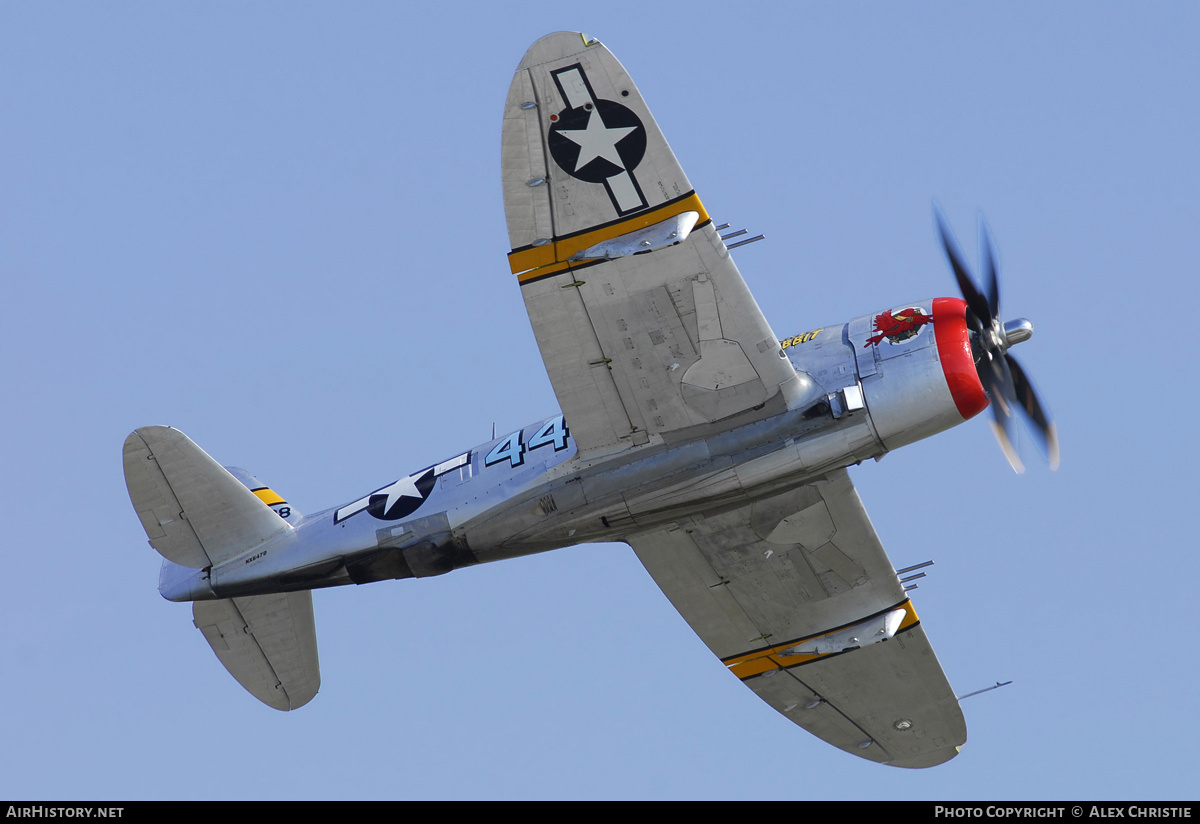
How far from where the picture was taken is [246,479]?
66.8ft

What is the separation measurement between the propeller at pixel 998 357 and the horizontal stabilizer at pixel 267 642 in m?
9.37

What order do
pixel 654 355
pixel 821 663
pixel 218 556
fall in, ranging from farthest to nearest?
pixel 821 663 → pixel 218 556 → pixel 654 355

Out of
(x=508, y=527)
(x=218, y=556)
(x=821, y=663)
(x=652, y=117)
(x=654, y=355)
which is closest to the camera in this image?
(x=652, y=117)

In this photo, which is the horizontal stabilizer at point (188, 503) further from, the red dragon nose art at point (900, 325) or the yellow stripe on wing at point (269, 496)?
the red dragon nose art at point (900, 325)

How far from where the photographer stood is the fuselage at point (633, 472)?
1537cm

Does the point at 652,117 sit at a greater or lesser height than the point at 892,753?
greater

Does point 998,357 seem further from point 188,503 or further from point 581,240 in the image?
point 188,503

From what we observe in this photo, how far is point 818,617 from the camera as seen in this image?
18.7m

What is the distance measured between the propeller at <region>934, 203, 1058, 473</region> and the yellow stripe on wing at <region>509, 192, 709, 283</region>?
3604 millimetres

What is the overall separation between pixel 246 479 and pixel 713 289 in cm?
882

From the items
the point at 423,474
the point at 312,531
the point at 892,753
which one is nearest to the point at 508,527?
the point at 423,474

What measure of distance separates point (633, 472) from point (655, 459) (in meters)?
0.30

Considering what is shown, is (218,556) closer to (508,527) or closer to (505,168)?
(508,527)

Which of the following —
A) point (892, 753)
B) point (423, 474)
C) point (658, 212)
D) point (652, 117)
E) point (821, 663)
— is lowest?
point (892, 753)
